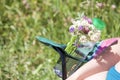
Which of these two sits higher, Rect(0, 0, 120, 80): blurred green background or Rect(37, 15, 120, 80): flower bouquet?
Rect(37, 15, 120, 80): flower bouquet

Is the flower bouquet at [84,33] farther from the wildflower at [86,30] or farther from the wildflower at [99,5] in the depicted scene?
the wildflower at [99,5]

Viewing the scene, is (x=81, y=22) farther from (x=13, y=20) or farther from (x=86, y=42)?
(x=13, y=20)

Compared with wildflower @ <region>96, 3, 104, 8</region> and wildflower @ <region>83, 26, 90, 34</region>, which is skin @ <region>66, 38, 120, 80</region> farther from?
wildflower @ <region>96, 3, 104, 8</region>

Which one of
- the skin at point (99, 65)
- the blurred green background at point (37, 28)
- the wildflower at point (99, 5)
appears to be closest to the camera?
the skin at point (99, 65)

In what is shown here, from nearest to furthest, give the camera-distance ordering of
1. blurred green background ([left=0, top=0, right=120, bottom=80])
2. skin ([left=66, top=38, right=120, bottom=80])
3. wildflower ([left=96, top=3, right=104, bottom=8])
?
1. skin ([left=66, top=38, right=120, bottom=80])
2. blurred green background ([left=0, top=0, right=120, bottom=80])
3. wildflower ([left=96, top=3, right=104, bottom=8])

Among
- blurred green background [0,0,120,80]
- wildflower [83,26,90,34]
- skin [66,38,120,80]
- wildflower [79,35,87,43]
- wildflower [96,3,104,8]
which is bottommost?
blurred green background [0,0,120,80]

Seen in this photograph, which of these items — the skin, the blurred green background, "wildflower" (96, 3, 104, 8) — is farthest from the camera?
"wildflower" (96, 3, 104, 8)

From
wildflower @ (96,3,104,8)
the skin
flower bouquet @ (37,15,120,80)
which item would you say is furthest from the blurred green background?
the skin

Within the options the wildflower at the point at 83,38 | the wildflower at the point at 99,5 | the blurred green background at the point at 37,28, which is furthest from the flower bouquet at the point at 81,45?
the wildflower at the point at 99,5
